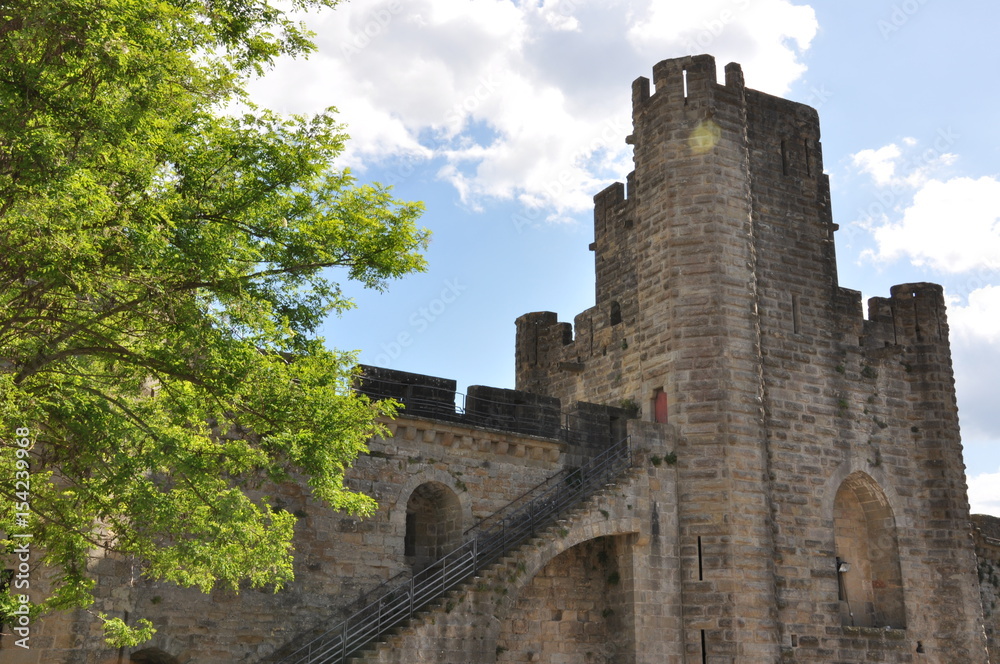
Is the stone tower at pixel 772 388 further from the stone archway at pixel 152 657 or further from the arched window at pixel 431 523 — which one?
the stone archway at pixel 152 657

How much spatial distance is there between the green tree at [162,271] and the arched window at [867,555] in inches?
573

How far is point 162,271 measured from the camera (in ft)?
31.1

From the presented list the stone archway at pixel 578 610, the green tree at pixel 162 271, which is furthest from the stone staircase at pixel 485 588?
the green tree at pixel 162 271

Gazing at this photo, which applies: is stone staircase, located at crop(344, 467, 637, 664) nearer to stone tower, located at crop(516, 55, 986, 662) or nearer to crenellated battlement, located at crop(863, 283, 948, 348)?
stone tower, located at crop(516, 55, 986, 662)

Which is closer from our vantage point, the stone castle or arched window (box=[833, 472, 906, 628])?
the stone castle

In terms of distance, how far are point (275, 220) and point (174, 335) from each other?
5.34 ft

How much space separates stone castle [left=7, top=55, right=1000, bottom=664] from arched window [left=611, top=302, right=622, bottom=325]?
2.2 inches

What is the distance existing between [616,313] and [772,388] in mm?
4516

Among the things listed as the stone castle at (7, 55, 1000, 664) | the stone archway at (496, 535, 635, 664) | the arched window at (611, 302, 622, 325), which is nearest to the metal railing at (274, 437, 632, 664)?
the stone castle at (7, 55, 1000, 664)

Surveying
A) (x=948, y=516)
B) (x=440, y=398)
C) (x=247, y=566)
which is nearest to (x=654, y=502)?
(x=440, y=398)

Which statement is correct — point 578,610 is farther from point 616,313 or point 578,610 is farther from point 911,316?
point 911,316

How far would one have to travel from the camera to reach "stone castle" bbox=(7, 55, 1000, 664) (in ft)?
55.0

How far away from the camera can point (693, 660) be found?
18531mm

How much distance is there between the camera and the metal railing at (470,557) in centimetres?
1598
